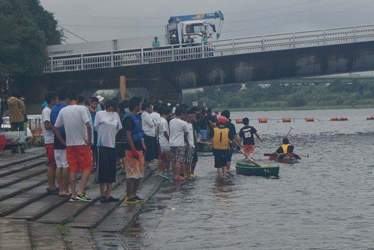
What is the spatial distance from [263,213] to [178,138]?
5.92m

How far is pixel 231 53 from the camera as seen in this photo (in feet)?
186

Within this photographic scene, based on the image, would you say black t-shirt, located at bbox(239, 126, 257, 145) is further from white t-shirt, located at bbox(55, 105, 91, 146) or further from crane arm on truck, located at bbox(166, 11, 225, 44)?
crane arm on truck, located at bbox(166, 11, 225, 44)

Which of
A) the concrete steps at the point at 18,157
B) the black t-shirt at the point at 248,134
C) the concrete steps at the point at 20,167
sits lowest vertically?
the concrete steps at the point at 20,167

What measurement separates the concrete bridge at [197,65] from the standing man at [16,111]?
29765mm

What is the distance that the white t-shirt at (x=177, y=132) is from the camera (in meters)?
22.4

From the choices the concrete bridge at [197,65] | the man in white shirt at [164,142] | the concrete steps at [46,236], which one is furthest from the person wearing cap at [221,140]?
the concrete bridge at [197,65]

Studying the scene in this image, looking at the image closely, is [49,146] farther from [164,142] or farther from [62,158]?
Result: [164,142]

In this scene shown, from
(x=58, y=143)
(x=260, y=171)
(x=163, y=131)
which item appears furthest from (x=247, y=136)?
(x=58, y=143)

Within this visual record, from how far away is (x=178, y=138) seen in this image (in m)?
22.4

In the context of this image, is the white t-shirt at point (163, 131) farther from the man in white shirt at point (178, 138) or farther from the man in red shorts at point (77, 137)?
the man in red shorts at point (77, 137)

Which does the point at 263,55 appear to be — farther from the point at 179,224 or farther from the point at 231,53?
the point at 179,224

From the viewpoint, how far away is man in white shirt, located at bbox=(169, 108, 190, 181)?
22.4m

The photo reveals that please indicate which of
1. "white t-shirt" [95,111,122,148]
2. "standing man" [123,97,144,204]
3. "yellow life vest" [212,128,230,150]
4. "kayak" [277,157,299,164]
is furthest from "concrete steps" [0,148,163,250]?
"kayak" [277,157,299,164]

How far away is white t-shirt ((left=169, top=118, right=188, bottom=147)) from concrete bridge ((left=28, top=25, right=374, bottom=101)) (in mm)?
33607
